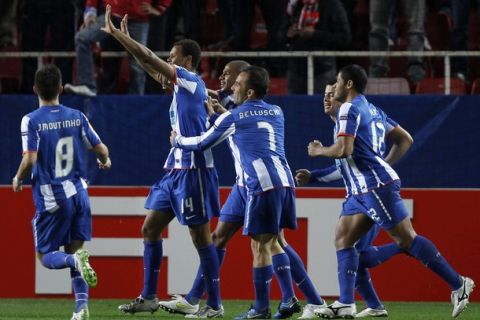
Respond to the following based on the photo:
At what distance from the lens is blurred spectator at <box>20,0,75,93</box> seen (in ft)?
48.1

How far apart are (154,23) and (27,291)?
322cm

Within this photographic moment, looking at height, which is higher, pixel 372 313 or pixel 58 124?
→ pixel 58 124

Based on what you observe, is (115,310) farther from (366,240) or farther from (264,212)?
(366,240)

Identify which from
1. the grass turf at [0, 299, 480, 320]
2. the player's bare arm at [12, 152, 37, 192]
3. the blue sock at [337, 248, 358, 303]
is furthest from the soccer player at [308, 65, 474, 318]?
the player's bare arm at [12, 152, 37, 192]

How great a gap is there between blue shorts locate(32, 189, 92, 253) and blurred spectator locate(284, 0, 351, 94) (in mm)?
4391

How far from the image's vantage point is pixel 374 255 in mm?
11250

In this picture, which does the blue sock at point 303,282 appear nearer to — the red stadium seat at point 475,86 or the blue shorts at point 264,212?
the blue shorts at point 264,212

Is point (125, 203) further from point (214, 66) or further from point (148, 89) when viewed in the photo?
point (214, 66)

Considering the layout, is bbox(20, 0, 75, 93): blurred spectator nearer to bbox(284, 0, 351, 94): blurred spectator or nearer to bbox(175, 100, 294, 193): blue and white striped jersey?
bbox(284, 0, 351, 94): blurred spectator

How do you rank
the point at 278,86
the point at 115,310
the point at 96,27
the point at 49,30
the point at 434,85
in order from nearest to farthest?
the point at 115,310 < the point at 96,27 < the point at 434,85 < the point at 49,30 < the point at 278,86

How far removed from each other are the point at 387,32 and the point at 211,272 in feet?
14.9

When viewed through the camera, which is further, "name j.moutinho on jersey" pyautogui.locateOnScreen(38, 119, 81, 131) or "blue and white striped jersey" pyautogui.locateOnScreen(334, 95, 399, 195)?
"blue and white striped jersey" pyautogui.locateOnScreen(334, 95, 399, 195)

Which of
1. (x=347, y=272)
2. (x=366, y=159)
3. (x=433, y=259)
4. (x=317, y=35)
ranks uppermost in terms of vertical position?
(x=317, y=35)

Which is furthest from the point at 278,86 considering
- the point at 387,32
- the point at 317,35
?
the point at 387,32
